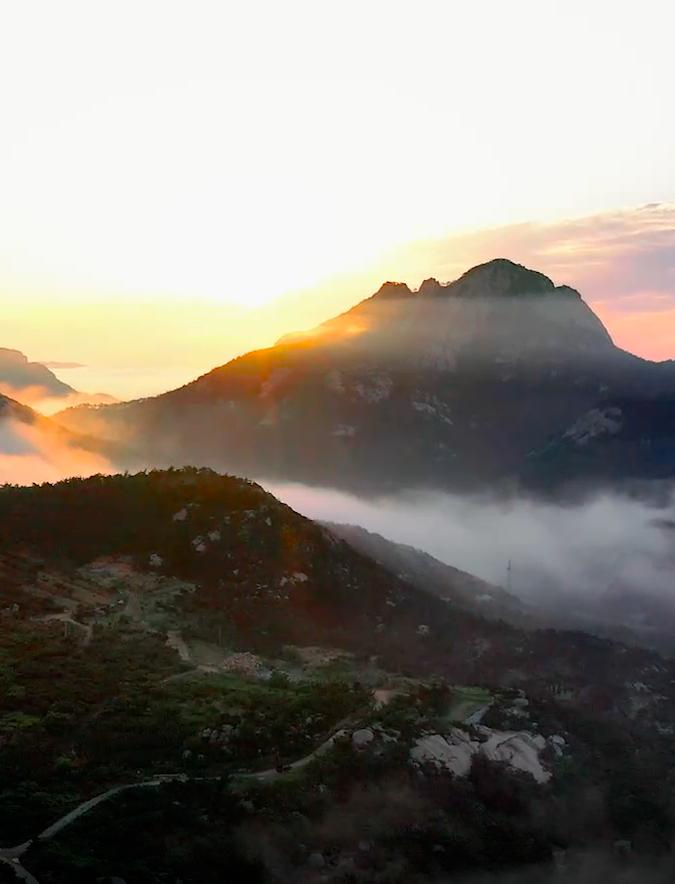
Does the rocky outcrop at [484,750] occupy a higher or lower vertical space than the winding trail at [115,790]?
lower

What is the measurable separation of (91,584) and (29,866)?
66.6 metres

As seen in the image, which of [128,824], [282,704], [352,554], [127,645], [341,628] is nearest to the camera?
[128,824]

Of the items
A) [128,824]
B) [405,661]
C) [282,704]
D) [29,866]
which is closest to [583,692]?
[405,661]

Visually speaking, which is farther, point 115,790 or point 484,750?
point 484,750

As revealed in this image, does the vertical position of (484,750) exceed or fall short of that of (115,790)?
it falls short

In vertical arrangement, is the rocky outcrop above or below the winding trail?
below

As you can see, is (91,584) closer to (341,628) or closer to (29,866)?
(341,628)

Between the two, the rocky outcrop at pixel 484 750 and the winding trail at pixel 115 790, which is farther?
the rocky outcrop at pixel 484 750

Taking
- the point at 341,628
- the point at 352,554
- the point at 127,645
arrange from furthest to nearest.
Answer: the point at 352,554
the point at 341,628
the point at 127,645

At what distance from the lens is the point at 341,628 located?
12050 cm

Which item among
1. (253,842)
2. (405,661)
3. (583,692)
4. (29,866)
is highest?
(29,866)

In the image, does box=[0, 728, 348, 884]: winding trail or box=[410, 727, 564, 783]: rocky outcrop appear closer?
box=[0, 728, 348, 884]: winding trail

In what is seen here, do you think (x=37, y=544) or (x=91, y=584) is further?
(x=37, y=544)

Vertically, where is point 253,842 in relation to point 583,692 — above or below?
above
